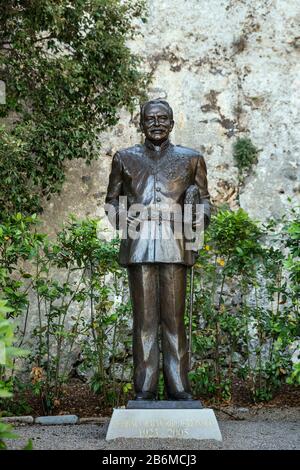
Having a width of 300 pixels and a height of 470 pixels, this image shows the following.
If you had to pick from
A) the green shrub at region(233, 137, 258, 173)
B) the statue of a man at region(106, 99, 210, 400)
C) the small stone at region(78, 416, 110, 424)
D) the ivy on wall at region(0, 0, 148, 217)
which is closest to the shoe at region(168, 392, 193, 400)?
the statue of a man at region(106, 99, 210, 400)

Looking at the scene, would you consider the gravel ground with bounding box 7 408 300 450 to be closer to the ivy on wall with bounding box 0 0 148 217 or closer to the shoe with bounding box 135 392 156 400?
the shoe with bounding box 135 392 156 400

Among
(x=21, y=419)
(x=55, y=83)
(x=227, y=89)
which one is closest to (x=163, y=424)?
(x=21, y=419)

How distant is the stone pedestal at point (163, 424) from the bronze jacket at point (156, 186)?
93cm

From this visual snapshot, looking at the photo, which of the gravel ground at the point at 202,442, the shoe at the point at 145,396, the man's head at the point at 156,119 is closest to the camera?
the gravel ground at the point at 202,442

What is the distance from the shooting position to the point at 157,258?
4.77 m

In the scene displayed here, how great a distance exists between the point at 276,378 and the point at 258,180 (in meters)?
3.34

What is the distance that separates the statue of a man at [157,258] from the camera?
4.80m

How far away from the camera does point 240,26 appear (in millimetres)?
10078

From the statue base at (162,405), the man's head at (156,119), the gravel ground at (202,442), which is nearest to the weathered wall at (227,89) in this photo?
the gravel ground at (202,442)

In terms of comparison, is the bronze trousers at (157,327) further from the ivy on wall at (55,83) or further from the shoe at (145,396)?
the ivy on wall at (55,83)

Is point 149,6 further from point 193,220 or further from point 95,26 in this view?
point 193,220

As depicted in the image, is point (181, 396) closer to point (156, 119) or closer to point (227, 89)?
point (156, 119)

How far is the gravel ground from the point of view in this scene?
14.4 ft
